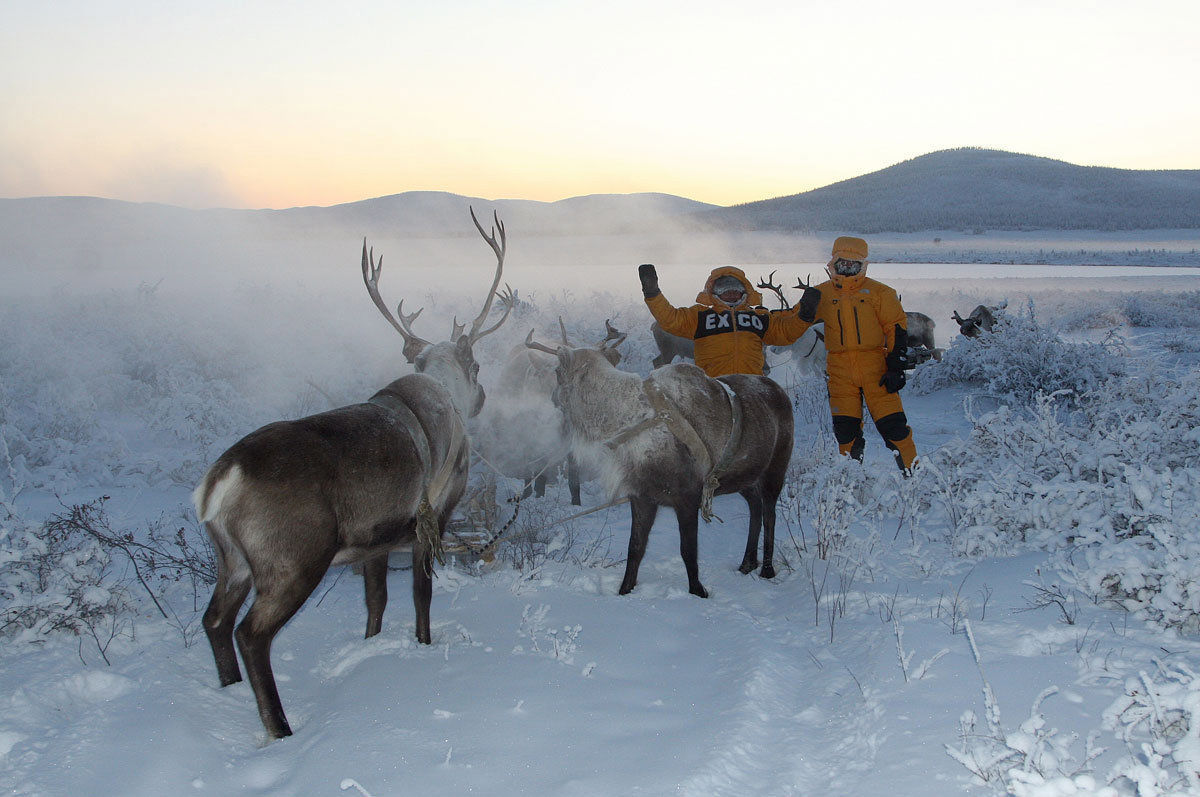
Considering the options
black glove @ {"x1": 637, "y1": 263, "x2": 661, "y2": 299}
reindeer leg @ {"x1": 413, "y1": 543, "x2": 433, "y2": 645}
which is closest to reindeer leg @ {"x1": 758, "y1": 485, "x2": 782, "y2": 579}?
black glove @ {"x1": 637, "y1": 263, "x2": 661, "y2": 299}

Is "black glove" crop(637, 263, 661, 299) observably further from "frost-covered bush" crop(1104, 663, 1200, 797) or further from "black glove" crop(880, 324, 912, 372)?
"frost-covered bush" crop(1104, 663, 1200, 797)

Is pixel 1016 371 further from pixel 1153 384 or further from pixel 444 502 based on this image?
pixel 444 502

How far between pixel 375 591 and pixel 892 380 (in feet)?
15.7

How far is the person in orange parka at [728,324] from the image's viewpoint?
6617 mm

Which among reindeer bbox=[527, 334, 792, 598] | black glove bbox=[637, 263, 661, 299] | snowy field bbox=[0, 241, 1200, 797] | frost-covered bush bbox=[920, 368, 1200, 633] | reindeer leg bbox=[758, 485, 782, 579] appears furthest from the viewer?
black glove bbox=[637, 263, 661, 299]

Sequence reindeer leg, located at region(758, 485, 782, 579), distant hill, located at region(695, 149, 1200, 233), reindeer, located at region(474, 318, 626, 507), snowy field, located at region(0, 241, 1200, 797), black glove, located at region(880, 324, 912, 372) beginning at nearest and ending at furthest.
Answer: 1. snowy field, located at region(0, 241, 1200, 797)
2. reindeer leg, located at region(758, 485, 782, 579)
3. black glove, located at region(880, 324, 912, 372)
4. reindeer, located at region(474, 318, 626, 507)
5. distant hill, located at region(695, 149, 1200, 233)

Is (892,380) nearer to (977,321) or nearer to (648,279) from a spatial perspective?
(648,279)

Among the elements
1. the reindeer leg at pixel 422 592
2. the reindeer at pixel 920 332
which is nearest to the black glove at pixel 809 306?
the reindeer leg at pixel 422 592

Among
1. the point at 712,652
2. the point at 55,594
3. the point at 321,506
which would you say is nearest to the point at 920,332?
the point at 712,652

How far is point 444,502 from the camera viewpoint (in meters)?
4.22

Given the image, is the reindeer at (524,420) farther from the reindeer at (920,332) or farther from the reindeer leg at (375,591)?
the reindeer at (920,332)

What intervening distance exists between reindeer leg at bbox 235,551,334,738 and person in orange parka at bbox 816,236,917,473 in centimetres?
499

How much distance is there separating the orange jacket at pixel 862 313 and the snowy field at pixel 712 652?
3.72 ft

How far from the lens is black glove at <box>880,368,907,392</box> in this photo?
6.62 m
